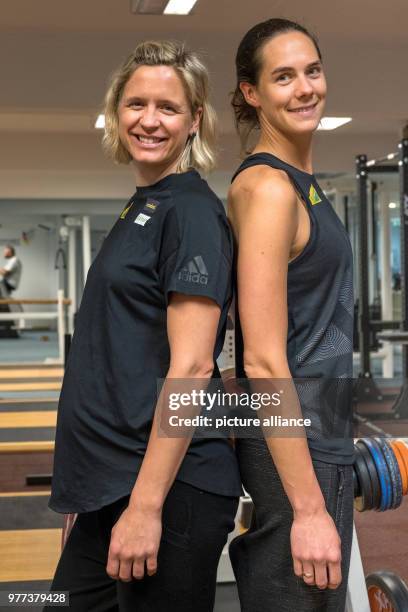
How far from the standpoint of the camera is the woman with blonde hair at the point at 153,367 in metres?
1.24

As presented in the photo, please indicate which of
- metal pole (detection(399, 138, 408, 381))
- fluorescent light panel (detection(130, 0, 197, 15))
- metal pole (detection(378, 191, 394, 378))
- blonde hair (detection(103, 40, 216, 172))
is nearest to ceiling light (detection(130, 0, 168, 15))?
fluorescent light panel (detection(130, 0, 197, 15))

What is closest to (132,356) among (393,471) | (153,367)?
(153,367)

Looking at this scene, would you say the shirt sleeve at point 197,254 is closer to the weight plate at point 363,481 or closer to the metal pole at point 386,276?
the weight plate at point 363,481

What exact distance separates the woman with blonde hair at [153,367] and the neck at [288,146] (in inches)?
5.1

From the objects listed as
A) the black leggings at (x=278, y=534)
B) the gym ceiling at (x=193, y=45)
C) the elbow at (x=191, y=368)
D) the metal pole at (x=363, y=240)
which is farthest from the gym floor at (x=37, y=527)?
the gym ceiling at (x=193, y=45)

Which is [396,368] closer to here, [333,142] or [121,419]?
[333,142]

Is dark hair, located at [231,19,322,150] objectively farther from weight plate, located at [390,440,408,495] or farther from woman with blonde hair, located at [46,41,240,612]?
weight plate, located at [390,440,408,495]

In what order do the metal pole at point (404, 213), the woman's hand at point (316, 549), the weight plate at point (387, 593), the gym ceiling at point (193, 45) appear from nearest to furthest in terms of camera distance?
the woman's hand at point (316, 549)
the weight plate at point (387, 593)
the gym ceiling at point (193, 45)
the metal pole at point (404, 213)

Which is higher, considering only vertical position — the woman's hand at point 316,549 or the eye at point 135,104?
the eye at point 135,104

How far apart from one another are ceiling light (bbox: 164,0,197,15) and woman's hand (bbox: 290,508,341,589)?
3.30m

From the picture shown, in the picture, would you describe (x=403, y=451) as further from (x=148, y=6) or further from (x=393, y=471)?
(x=148, y=6)

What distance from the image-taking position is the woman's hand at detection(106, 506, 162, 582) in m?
1.22

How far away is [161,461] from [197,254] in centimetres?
31

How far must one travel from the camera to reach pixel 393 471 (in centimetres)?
159
